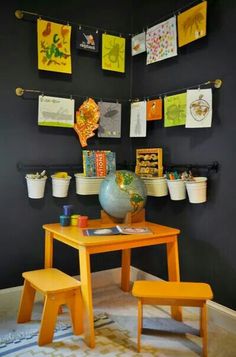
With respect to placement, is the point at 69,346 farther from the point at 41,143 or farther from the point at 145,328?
the point at 41,143

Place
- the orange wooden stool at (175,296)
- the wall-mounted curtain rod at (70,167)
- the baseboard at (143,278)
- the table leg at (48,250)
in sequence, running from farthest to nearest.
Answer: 1. the table leg at (48,250)
2. the wall-mounted curtain rod at (70,167)
3. the baseboard at (143,278)
4. the orange wooden stool at (175,296)

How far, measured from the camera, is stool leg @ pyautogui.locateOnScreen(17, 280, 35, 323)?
226 cm

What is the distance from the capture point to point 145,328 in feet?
7.24

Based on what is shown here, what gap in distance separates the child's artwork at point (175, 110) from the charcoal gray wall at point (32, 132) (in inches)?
23.1

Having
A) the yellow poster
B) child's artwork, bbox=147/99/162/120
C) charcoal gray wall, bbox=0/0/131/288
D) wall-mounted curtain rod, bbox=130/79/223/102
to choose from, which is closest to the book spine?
charcoal gray wall, bbox=0/0/131/288

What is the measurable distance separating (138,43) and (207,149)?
3.76 feet

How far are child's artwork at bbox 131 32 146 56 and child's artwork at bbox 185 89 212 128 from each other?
73 centimetres

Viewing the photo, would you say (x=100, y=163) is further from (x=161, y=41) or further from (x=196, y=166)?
(x=161, y=41)

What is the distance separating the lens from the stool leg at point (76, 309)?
209 centimetres

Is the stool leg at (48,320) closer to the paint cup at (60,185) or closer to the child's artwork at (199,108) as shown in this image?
the paint cup at (60,185)

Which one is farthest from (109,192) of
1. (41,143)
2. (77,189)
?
(41,143)

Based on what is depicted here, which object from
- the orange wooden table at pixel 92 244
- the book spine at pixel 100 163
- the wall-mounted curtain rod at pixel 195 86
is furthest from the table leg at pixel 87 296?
the wall-mounted curtain rod at pixel 195 86

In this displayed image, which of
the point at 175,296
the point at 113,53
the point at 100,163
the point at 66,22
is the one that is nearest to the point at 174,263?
the point at 175,296

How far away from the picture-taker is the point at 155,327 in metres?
2.24
